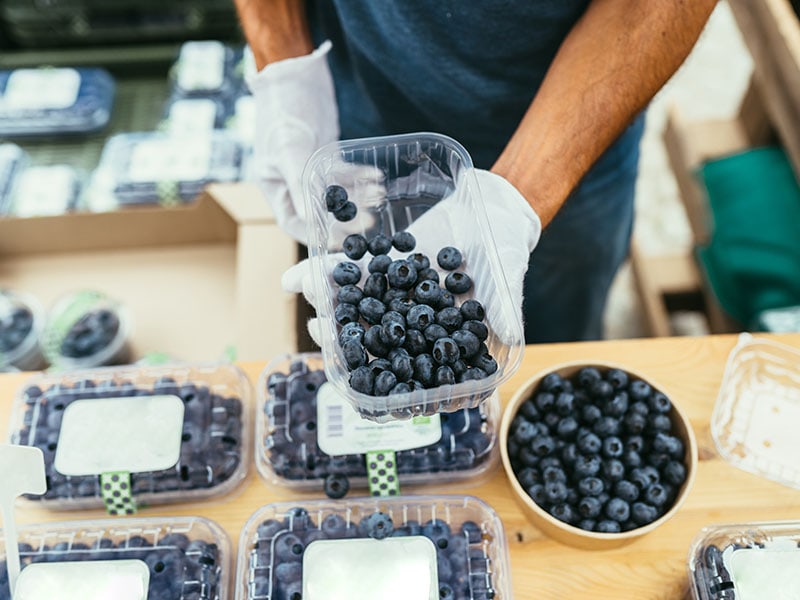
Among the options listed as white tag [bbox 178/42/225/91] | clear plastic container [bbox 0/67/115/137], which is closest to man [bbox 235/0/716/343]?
white tag [bbox 178/42/225/91]

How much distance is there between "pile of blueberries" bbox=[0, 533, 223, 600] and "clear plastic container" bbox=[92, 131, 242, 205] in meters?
1.49

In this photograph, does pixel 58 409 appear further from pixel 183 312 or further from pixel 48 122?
pixel 48 122

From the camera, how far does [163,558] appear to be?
4.00 feet

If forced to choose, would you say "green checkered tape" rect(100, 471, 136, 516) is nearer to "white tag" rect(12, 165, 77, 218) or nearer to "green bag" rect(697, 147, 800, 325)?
"white tag" rect(12, 165, 77, 218)

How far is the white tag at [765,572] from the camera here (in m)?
1.09

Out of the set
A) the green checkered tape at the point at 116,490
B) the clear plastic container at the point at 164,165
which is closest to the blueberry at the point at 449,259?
the green checkered tape at the point at 116,490

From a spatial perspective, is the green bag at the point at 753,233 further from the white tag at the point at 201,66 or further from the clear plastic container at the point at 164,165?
the white tag at the point at 201,66

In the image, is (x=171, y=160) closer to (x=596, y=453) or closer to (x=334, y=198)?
(x=334, y=198)

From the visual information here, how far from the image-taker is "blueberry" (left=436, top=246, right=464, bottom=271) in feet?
3.97

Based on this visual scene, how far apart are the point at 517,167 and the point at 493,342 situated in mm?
363

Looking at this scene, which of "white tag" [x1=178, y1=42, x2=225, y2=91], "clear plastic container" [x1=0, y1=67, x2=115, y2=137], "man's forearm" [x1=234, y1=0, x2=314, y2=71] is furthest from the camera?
"white tag" [x1=178, y1=42, x2=225, y2=91]

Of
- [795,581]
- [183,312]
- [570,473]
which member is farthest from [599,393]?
[183,312]

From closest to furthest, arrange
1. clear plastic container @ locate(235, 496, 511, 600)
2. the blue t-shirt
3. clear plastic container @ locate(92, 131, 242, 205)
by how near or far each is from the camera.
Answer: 1. clear plastic container @ locate(235, 496, 511, 600)
2. the blue t-shirt
3. clear plastic container @ locate(92, 131, 242, 205)

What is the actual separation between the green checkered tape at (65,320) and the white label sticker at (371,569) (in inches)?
51.7
